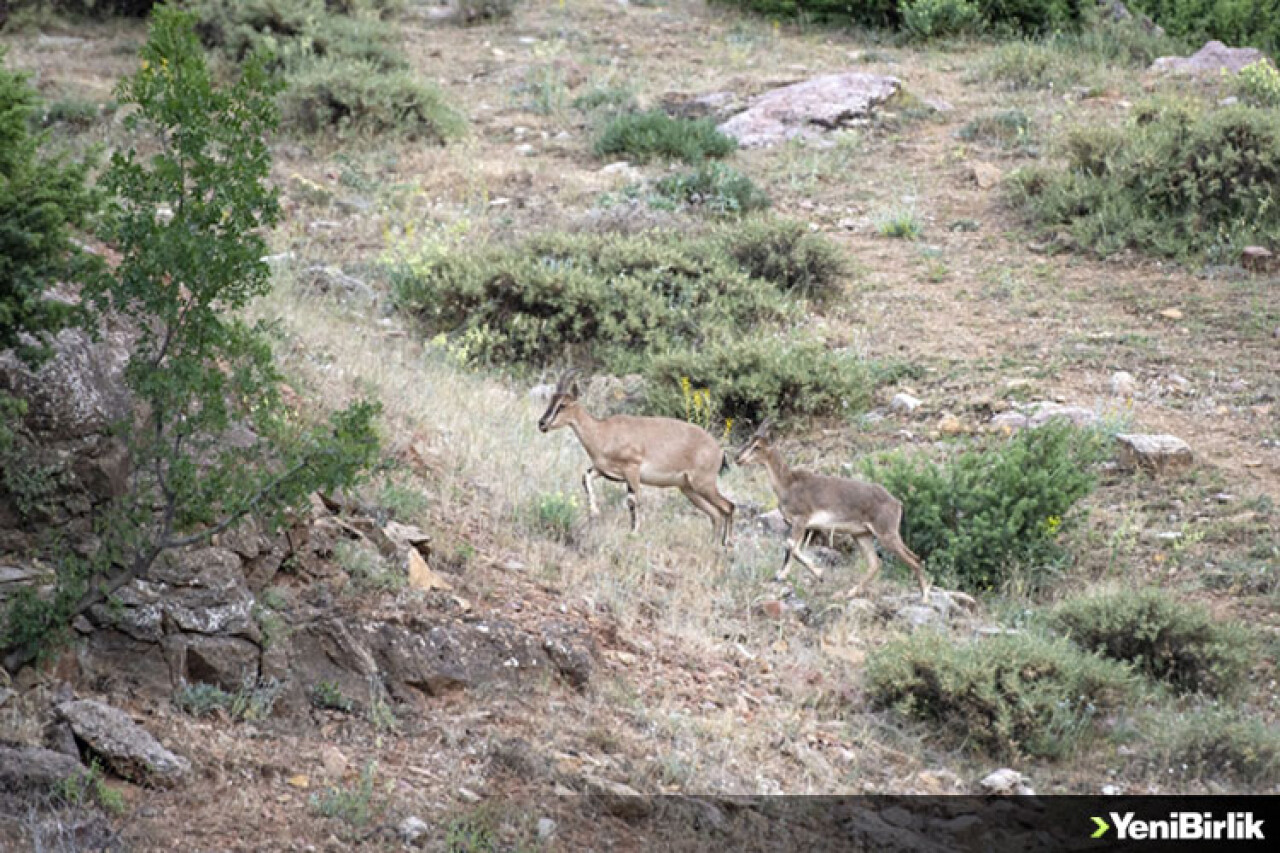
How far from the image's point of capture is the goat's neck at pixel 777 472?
1029 centimetres

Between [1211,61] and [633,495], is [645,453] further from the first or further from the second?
[1211,61]

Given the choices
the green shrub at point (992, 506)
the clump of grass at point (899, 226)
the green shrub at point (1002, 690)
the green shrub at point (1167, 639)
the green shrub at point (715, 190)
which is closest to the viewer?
the green shrub at point (1002, 690)

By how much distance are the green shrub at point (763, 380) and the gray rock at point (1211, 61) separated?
9868mm

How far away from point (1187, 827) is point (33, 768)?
4920 millimetres

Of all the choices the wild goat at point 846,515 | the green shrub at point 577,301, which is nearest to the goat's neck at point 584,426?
the wild goat at point 846,515

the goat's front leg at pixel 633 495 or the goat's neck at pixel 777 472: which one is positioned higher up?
the goat's neck at pixel 777 472

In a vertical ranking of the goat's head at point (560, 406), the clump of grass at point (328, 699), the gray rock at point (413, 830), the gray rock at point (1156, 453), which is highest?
the gray rock at point (413, 830)

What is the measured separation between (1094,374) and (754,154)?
22.7 feet

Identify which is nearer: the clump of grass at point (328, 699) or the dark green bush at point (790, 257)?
the clump of grass at point (328, 699)

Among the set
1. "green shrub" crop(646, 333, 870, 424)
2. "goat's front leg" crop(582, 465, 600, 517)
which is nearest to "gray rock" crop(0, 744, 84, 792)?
"goat's front leg" crop(582, 465, 600, 517)

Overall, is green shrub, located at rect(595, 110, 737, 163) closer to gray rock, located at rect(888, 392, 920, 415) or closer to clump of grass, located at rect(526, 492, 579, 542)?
gray rock, located at rect(888, 392, 920, 415)

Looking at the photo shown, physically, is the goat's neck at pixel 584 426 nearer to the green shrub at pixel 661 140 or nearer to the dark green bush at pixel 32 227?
the dark green bush at pixel 32 227

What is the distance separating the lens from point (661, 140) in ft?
60.3

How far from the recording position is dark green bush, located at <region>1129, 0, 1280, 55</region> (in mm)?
22703
